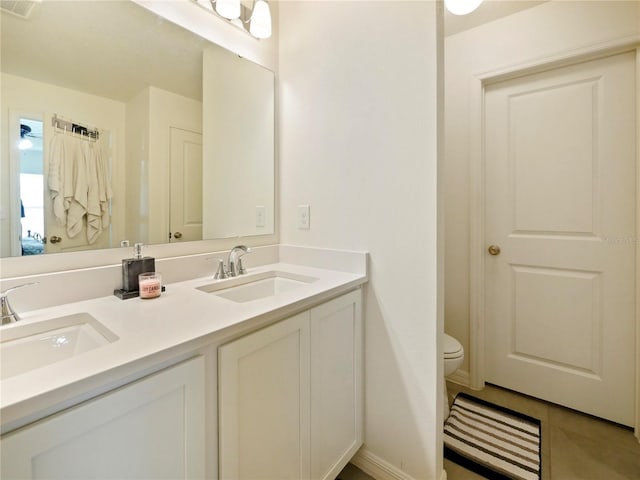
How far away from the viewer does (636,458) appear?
1.38m

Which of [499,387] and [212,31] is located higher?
[212,31]

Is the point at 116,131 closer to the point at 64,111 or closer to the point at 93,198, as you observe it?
the point at 64,111

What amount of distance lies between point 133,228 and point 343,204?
0.83 metres

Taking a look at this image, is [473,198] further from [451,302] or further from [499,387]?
[499,387]

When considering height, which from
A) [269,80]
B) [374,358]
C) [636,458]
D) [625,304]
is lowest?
[636,458]

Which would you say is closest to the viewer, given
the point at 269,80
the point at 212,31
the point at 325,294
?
the point at 325,294

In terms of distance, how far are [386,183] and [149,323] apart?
0.95 metres

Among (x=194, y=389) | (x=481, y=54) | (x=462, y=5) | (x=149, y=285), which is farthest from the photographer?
(x=481, y=54)

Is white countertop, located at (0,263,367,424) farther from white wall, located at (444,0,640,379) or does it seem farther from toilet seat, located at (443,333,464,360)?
white wall, located at (444,0,640,379)

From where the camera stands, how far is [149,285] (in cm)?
100

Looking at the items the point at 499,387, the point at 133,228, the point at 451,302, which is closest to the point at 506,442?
the point at 499,387

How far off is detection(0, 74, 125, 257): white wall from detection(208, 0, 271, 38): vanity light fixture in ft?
2.03

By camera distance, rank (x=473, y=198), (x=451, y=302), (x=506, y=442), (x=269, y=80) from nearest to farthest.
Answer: (x=506, y=442) → (x=269, y=80) → (x=473, y=198) → (x=451, y=302)

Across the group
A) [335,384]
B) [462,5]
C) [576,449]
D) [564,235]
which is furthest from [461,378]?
[462,5]
